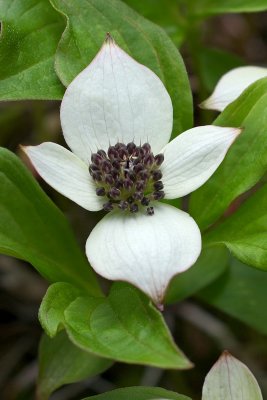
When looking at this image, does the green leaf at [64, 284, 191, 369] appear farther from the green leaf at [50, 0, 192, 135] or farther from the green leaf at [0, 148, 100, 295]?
the green leaf at [50, 0, 192, 135]

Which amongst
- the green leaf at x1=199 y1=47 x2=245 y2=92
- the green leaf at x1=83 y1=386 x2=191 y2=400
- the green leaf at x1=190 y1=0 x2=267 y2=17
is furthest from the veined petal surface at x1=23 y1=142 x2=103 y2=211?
the green leaf at x1=199 y1=47 x2=245 y2=92

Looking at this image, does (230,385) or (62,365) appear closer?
(230,385)

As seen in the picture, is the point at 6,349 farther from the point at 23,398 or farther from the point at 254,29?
the point at 254,29

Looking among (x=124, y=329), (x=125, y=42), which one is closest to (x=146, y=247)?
(x=124, y=329)

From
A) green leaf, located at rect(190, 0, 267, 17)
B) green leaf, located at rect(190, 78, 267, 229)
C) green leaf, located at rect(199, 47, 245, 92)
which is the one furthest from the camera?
green leaf, located at rect(199, 47, 245, 92)

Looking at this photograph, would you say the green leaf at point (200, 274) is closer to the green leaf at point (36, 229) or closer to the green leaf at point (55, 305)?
the green leaf at point (36, 229)

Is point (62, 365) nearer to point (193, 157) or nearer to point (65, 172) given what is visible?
point (65, 172)

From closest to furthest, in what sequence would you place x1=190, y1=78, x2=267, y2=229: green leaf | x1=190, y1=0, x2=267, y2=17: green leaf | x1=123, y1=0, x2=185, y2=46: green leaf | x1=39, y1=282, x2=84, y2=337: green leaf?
x1=39, y1=282, x2=84, y2=337: green leaf → x1=190, y1=78, x2=267, y2=229: green leaf → x1=190, y1=0, x2=267, y2=17: green leaf → x1=123, y1=0, x2=185, y2=46: green leaf

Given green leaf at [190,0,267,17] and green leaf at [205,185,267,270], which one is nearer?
green leaf at [205,185,267,270]

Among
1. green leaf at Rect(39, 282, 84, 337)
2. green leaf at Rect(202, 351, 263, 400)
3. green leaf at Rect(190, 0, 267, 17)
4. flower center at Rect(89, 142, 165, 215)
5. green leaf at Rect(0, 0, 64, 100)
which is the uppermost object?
green leaf at Rect(0, 0, 64, 100)
